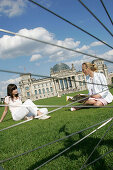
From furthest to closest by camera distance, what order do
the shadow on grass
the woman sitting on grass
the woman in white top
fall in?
the woman sitting on grass
the woman in white top
the shadow on grass

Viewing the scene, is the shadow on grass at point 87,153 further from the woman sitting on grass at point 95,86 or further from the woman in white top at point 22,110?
the woman sitting on grass at point 95,86

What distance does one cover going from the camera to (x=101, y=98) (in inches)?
202

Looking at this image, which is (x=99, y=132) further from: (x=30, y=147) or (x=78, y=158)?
(x=30, y=147)

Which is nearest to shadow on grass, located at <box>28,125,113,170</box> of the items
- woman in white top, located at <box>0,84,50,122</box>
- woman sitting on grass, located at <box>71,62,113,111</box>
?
woman in white top, located at <box>0,84,50,122</box>

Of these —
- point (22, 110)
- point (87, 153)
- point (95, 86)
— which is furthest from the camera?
point (95, 86)

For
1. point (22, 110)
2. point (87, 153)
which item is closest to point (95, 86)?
point (22, 110)

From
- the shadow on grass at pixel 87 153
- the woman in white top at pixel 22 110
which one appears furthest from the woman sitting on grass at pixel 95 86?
the shadow on grass at pixel 87 153

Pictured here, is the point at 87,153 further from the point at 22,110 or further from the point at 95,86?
the point at 95,86

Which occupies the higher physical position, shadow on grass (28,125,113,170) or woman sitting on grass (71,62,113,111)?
woman sitting on grass (71,62,113,111)

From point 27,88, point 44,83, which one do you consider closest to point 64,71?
point 44,83

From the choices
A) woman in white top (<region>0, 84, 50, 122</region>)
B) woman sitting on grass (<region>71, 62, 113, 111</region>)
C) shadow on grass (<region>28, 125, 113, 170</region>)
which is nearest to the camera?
shadow on grass (<region>28, 125, 113, 170</region>)

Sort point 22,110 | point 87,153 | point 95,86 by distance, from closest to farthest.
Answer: point 87,153 → point 22,110 → point 95,86

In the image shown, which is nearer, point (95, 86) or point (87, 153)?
point (87, 153)

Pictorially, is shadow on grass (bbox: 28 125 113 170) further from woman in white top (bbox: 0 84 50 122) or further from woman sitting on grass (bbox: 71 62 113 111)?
woman sitting on grass (bbox: 71 62 113 111)
